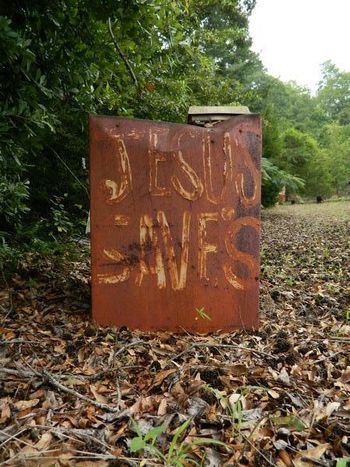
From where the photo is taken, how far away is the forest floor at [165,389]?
1.50 meters

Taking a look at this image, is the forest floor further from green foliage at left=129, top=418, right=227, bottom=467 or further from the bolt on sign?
the bolt on sign

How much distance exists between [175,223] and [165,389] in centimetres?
111

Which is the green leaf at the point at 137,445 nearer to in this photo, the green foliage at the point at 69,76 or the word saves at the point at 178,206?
the word saves at the point at 178,206

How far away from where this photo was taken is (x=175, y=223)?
2684 millimetres

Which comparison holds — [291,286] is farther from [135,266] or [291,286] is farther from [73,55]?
[73,55]

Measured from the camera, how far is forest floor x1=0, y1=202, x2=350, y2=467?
4.92ft

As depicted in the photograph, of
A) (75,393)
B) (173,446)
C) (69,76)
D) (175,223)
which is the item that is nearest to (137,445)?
(173,446)

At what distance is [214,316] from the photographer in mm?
2725

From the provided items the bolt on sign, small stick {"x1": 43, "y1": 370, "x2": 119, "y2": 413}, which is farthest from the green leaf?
the bolt on sign

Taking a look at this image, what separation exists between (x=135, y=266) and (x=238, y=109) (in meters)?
1.33

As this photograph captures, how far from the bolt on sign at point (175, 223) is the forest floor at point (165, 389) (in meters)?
0.18

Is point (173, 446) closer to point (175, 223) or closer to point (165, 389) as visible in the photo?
point (165, 389)

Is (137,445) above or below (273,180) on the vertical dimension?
below

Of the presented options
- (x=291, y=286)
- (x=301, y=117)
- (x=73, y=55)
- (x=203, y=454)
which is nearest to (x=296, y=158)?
(x=291, y=286)
